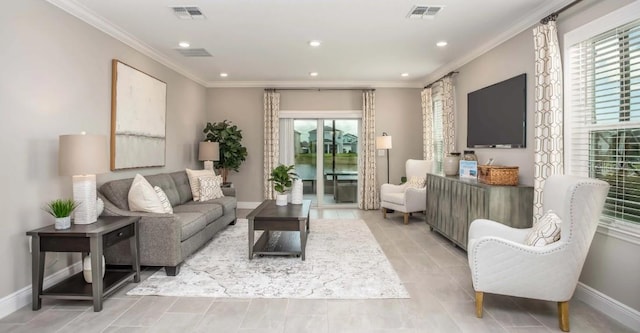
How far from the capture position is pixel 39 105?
9.91 ft

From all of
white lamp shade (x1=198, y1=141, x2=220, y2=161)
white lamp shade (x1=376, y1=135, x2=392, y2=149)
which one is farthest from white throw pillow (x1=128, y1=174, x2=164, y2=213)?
white lamp shade (x1=376, y1=135, x2=392, y2=149)

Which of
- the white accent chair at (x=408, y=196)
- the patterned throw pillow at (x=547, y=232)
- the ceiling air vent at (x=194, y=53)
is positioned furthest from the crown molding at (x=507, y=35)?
the ceiling air vent at (x=194, y=53)

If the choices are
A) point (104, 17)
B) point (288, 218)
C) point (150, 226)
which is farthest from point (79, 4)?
point (288, 218)

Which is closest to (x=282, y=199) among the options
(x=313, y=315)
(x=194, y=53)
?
(x=313, y=315)

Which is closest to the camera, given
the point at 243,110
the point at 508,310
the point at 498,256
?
the point at 498,256

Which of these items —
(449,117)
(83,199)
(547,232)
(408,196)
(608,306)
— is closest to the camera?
(547,232)

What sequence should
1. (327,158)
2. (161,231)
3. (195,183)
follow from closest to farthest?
(161,231) → (195,183) → (327,158)

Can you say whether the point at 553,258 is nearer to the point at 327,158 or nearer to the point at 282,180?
the point at 282,180

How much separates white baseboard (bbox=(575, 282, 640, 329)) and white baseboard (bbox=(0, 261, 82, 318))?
4804 mm

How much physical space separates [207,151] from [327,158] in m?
2.62

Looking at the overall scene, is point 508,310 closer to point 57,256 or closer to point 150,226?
point 150,226

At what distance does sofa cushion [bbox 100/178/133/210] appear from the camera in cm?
376

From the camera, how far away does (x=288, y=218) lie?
3902 millimetres

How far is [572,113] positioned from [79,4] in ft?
16.2
